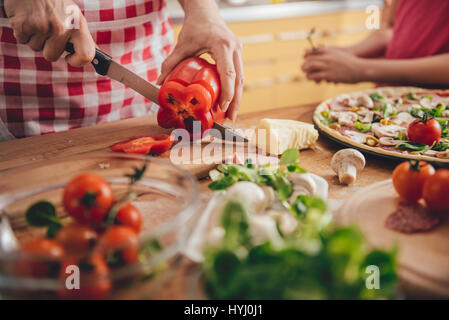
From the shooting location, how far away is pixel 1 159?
113 cm

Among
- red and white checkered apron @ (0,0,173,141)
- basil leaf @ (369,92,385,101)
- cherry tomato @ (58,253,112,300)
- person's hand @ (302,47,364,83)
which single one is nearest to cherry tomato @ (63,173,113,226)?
cherry tomato @ (58,253,112,300)

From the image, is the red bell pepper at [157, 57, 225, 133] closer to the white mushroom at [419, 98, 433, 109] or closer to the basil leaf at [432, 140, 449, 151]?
the basil leaf at [432, 140, 449, 151]

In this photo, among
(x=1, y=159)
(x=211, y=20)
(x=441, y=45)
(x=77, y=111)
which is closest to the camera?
(x=1, y=159)

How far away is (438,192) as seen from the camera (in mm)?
734

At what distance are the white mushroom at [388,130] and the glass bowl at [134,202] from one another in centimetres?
73

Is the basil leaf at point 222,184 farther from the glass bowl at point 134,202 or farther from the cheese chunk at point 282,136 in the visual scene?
the cheese chunk at point 282,136

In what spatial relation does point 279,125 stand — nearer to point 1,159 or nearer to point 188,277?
point 188,277

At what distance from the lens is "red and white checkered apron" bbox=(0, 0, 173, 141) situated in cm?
141

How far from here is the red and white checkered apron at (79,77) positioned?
1.41 meters

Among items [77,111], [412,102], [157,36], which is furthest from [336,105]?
[77,111]

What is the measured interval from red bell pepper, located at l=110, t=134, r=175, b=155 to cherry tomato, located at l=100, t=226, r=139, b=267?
57 cm

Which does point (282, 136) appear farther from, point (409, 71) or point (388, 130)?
point (409, 71)

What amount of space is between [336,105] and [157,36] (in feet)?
2.57

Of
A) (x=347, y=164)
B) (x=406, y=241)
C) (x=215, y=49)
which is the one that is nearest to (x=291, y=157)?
(x=347, y=164)
